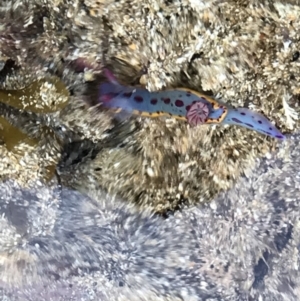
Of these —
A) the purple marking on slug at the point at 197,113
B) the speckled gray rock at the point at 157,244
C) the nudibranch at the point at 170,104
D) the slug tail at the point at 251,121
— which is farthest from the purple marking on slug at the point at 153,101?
the speckled gray rock at the point at 157,244

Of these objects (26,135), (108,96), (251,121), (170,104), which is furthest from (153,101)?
(26,135)

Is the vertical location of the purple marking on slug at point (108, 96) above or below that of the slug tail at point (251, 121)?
above

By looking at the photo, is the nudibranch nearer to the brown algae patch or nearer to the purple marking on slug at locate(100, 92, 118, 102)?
the purple marking on slug at locate(100, 92, 118, 102)

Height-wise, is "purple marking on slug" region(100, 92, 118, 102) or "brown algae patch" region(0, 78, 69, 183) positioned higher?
"purple marking on slug" region(100, 92, 118, 102)

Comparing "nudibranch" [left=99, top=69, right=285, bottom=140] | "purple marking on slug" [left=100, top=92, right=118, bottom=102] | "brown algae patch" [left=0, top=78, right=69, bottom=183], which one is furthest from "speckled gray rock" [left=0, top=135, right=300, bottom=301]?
"purple marking on slug" [left=100, top=92, right=118, bottom=102]

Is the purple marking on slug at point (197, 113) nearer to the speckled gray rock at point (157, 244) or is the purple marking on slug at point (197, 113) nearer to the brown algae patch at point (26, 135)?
the speckled gray rock at point (157, 244)

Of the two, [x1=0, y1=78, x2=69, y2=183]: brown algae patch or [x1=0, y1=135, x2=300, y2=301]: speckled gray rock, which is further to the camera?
[x1=0, y1=135, x2=300, y2=301]: speckled gray rock
